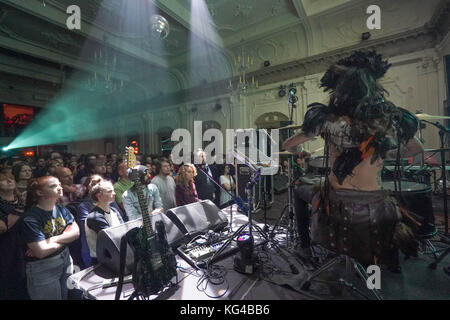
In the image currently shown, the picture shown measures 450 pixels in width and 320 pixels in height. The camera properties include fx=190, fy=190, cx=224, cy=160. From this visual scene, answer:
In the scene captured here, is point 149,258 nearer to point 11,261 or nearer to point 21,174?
point 11,261

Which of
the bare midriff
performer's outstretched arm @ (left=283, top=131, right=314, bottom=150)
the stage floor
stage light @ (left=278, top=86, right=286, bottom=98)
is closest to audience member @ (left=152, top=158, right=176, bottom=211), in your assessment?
the stage floor

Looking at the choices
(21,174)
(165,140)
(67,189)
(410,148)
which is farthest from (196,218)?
(165,140)

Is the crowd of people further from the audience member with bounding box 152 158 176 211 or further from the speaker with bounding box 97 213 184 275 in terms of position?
the audience member with bounding box 152 158 176 211

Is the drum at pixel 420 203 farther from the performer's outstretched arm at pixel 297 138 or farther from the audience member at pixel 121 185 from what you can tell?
the audience member at pixel 121 185

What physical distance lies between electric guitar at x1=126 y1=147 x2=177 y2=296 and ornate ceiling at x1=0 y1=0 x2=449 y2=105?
25.1ft

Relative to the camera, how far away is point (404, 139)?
1636 millimetres

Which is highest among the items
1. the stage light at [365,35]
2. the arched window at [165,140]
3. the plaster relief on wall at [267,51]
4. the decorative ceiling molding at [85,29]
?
the decorative ceiling molding at [85,29]

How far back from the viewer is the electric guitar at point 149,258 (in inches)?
66.2

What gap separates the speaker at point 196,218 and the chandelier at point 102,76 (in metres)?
6.05

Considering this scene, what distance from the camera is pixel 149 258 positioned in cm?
178

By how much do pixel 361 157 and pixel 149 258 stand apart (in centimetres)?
210

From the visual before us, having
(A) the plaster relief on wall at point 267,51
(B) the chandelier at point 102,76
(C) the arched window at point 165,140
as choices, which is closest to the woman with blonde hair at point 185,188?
(B) the chandelier at point 102,76
